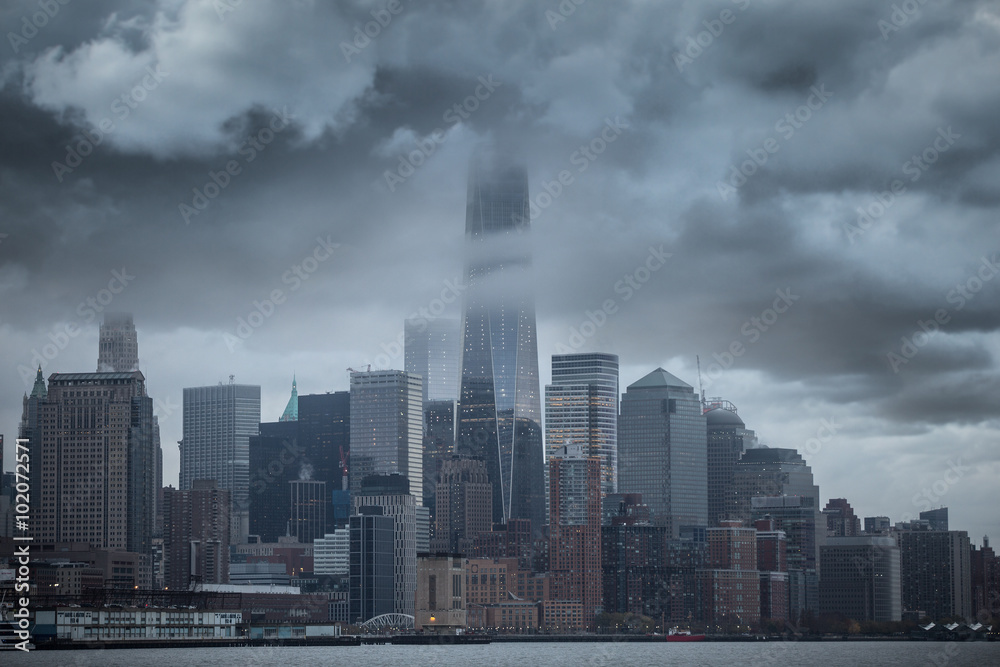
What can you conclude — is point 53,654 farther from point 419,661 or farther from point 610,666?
point 610,666

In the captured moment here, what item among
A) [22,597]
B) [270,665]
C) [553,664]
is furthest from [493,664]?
[22,597]

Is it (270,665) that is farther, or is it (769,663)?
(769,663)

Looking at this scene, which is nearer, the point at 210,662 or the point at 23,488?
the point at 23,488

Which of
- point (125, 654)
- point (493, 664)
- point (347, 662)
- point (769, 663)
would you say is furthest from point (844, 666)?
point (125, 654)

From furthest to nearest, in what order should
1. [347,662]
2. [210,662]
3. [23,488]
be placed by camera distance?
[347,662]
[210,662]
[23,488]

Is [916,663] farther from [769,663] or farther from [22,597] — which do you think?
[22,597]

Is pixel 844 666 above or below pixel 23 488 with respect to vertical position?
below

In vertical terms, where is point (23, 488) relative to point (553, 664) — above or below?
above

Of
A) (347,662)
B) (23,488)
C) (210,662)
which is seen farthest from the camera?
(347,662)
